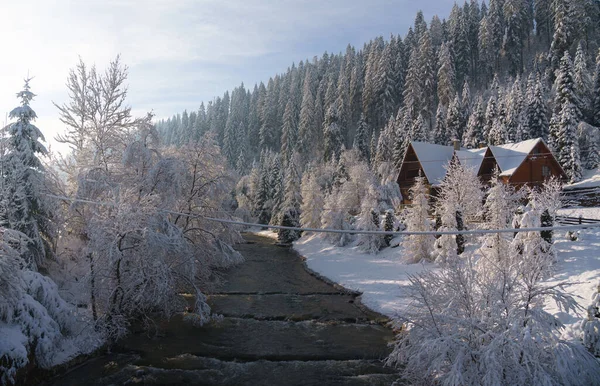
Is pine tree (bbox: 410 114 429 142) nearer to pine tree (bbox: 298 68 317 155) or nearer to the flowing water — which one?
pine tree (bbox: 298 68 317 155)

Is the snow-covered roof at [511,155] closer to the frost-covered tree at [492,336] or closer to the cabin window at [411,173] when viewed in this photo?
the cabin window at [411,173]

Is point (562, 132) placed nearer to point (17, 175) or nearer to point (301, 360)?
point (301, 360)

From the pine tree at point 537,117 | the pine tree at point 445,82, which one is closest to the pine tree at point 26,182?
the pine tree at point 537,117

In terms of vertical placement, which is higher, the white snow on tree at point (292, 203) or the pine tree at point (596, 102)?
the pine tree at point (596, 102)

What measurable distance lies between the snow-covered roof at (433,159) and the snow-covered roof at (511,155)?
5.42 m

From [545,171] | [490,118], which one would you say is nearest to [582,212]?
[545,171]

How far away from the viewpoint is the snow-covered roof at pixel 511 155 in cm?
3653

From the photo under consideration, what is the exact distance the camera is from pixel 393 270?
96.4 feet

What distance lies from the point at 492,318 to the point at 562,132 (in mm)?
41977

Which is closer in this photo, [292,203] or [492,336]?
[492,336]

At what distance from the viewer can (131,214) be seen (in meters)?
15.3

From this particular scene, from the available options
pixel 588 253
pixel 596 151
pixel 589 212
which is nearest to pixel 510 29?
pixel 596 151

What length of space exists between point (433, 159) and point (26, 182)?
38.1m

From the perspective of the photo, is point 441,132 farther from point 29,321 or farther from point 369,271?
point 29,321
